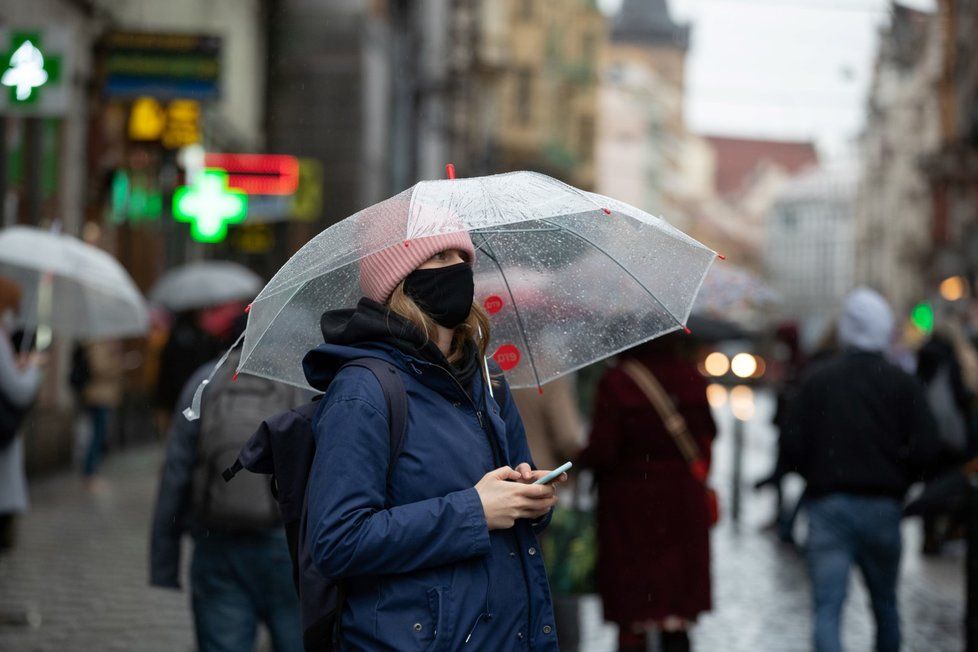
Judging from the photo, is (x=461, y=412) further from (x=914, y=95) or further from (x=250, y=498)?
(x=914, y=95)

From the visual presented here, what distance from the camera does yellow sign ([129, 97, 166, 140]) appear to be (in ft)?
65.1

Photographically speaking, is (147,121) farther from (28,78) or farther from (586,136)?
(586,136)

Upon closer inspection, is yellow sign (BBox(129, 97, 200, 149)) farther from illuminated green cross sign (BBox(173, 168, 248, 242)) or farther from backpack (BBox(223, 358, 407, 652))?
backpack (BBox(223, 358, 407, 652))

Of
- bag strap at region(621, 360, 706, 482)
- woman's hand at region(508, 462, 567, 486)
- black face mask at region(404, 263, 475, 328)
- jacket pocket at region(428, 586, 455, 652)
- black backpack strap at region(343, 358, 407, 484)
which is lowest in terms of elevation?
bag strap at region(621, 360, 706, 482)

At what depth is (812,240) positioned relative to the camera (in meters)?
173

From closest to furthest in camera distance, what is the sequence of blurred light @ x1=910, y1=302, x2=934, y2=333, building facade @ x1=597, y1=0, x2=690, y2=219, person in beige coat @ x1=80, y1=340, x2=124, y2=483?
person in beige coat @ x1=80, y1=340, x2=124, y2=483
blurred light @ x1=910, y1=302, x2=934, y2=333
building facade @ x1=597, y1=0, x2=690, y2=219

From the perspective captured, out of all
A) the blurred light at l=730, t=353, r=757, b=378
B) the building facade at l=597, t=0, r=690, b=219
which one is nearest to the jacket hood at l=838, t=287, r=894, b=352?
the blurred light at l=730, t=353, r=757, b=378

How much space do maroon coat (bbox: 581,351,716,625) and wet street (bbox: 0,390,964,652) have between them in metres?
1.63

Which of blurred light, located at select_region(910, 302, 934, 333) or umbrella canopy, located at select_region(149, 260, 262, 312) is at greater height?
umbrella canopy, located at select_region(149, 260, 262, 312)

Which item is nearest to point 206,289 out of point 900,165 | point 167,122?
point 167,122

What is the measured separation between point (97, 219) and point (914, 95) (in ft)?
187

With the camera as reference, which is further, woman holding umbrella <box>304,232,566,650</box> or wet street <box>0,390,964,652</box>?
wet street <box>0,390,964,652</box>

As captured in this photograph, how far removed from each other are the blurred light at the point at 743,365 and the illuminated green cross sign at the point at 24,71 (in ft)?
31.7

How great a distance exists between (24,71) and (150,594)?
10.8ft
